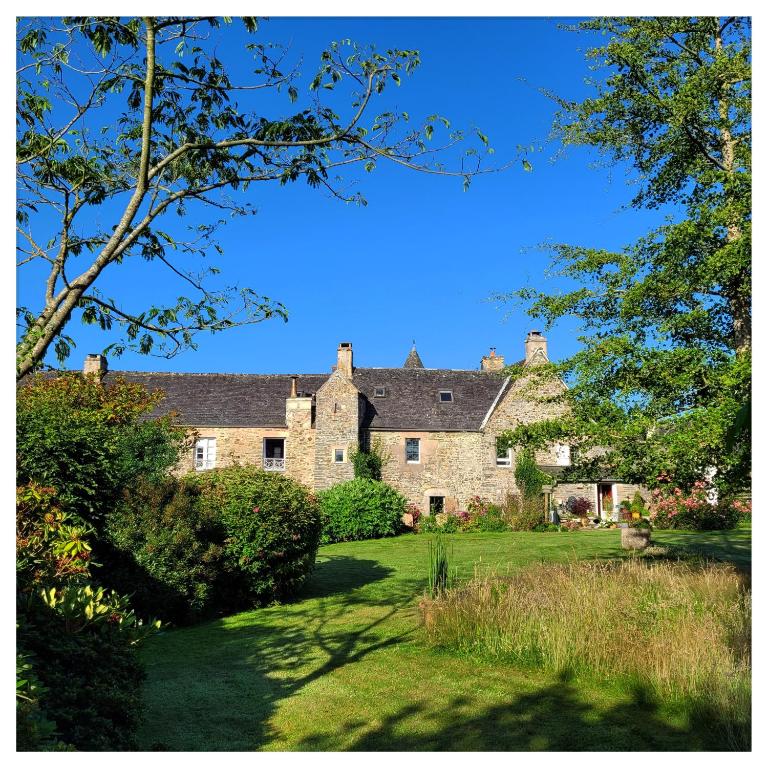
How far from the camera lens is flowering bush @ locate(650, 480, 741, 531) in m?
26.6

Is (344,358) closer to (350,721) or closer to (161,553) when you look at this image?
(161,553)

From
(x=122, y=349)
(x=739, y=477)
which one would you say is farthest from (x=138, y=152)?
(x=739, y=477)

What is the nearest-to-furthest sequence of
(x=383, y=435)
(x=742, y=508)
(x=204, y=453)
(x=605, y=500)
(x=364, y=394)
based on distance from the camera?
(x=742, y=508) < (x=605, y=500) < (x=204, y=453) < (x=383, y=435) < (x=364, y=394)

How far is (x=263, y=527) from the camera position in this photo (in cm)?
1307

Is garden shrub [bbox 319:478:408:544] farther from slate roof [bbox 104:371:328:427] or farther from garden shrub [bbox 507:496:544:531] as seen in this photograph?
slate roof [bbox 104:371:328:427]

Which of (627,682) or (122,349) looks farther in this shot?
(627,682)

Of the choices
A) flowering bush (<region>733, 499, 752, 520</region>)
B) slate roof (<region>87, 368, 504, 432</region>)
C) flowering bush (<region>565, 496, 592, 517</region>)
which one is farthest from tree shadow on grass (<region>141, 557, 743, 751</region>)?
slate roof (<region>87, 368, 504, 432</region>)

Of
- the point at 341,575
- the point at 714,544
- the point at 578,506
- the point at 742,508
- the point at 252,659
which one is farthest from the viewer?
the point at 578,506

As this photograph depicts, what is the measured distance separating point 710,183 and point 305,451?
996 inches

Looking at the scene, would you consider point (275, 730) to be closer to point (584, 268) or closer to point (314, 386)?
point (584, 268)

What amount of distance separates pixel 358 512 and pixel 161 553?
52.7 feet

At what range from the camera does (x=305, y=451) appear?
3403 cm

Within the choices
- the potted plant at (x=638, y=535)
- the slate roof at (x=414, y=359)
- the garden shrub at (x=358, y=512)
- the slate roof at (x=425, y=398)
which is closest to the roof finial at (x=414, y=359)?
the slate roof at (x=414, y=359)

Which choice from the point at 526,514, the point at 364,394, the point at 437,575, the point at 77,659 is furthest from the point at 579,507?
the point at 77,659
